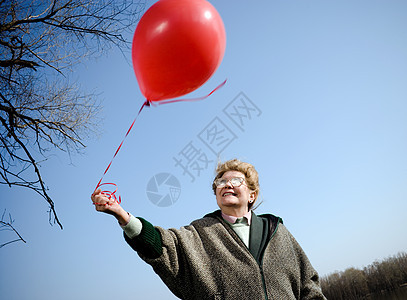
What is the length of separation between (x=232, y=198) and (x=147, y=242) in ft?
2.66

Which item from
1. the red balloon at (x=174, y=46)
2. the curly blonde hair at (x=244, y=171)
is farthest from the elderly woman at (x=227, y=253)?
the red balloon at (x=174, y=46)

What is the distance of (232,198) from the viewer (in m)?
2.15

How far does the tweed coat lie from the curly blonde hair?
0.48m

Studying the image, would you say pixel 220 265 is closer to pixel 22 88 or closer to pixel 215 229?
pixel 215 229

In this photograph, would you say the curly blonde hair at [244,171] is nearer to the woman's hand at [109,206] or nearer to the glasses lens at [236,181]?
the glasses lens at [236,181]

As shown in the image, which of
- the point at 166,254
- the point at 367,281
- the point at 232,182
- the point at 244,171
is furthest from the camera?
the point at 367,281

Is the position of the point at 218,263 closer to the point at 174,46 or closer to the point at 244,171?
the point at 244,171

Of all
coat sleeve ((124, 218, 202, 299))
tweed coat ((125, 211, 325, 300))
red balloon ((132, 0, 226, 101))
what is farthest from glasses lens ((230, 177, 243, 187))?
red balloon ((132, 0, 226, 101))

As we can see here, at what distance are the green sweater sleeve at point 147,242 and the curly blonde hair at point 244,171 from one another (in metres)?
0.88

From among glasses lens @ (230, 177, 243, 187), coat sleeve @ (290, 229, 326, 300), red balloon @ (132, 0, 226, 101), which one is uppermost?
red balloon @ (132, 0, 226, 101)

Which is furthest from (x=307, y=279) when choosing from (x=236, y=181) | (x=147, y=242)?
(x=147, y=242)

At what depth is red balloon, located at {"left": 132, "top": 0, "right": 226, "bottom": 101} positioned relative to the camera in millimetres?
1779

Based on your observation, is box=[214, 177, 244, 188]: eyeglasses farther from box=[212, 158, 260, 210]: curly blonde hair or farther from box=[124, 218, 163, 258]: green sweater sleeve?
box=[124, 218, 163, 258]: green sweater sleeve

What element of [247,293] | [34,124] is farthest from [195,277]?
[34,124]
